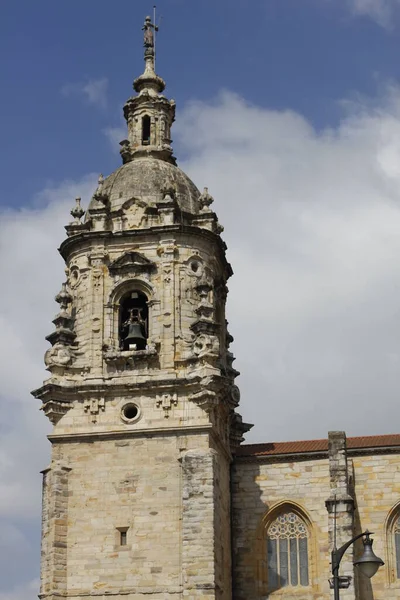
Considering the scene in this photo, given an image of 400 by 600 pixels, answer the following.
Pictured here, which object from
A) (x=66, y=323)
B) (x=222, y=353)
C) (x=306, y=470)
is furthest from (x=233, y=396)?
(x=66, y=323)

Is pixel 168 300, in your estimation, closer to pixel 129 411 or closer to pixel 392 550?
pixel 129 411

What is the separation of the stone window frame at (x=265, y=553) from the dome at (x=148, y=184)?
417 inches

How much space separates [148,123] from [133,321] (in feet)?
28.4

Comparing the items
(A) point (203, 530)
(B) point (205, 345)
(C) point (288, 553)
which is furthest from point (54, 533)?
(C) point (288, 553)

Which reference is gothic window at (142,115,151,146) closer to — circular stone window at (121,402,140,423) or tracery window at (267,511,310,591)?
circular stone window at (121,402,140,423)

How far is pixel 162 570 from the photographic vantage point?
104 ft

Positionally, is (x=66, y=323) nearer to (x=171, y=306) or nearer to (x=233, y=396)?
(x=171, y=306)

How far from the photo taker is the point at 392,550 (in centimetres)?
3425

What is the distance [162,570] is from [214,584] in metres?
1.69

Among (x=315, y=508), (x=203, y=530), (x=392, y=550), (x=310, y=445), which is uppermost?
(x=310, y=445)

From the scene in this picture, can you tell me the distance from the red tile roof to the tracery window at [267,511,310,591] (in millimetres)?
2119

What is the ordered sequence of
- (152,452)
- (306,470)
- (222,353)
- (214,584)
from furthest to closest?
(222,353) → (306,470) → (152,452) → (214,584)

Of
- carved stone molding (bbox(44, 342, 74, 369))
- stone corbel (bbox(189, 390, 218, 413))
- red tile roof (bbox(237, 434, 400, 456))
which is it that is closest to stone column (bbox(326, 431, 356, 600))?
red tile roof (bbox(237, 434, 400, 456))

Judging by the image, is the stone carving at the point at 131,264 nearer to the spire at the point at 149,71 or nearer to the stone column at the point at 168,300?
the stone column at the point at 168,300
